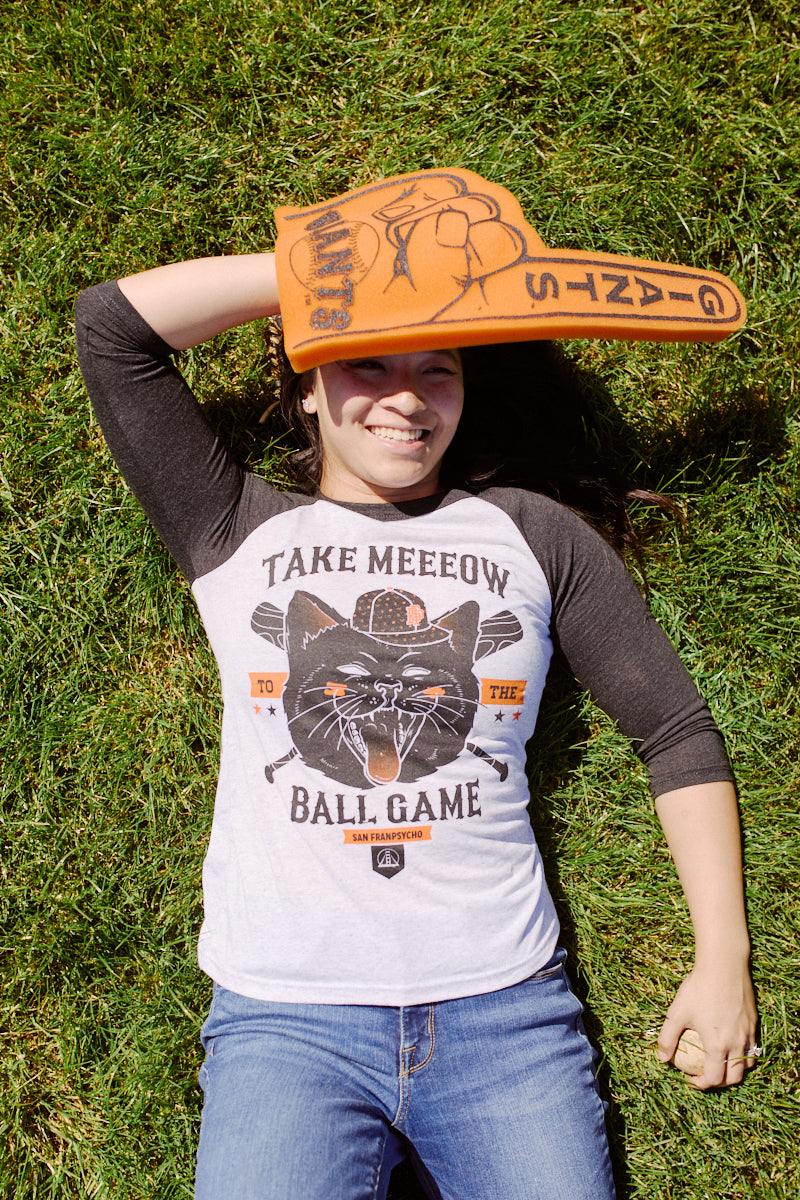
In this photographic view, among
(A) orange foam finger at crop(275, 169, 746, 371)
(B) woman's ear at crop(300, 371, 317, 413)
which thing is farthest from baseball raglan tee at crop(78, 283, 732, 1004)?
(A) orange foam finger at crop(275, 169, 746, 371)

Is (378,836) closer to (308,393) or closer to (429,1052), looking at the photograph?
(429,1052)

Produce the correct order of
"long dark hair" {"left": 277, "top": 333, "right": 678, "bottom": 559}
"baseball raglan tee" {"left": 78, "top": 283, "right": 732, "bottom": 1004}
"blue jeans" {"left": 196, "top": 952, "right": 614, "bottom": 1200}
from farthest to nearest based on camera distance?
1. "long dark hair" {"left": 277, "top": 333, "right": 678, "bottom": 559}
2. "baseball raglan tee" {"left": 78, "top": 283, "right": 732, "bottom": 1004}
3. "blue jeans" {"left": 196, "top": 952, "right": 614, "bottom": 1200}

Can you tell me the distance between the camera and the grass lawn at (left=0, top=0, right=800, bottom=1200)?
7.39 ft

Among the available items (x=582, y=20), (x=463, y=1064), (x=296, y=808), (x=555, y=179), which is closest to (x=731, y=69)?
(x=582, y=20)

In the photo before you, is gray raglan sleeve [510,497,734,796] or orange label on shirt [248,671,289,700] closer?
orange label on shirt [248,671,289,700]

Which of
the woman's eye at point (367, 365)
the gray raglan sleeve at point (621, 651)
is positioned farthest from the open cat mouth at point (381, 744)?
the woman's eye at point (367, 365)

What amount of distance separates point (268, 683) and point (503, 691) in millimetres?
512

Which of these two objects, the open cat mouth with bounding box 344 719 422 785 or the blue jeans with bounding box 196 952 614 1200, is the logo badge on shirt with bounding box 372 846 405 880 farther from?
the blue jeans with bounding box 196 952 614 1200

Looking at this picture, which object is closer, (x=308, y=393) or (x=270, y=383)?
(x=308, y=393)

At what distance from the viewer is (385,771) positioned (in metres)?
1.77

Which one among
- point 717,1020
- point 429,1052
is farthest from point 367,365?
point 717,1020

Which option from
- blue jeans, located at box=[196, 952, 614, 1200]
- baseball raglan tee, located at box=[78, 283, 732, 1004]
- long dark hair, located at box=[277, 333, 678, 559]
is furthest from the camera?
long dark hair, located at box=[277, 333, 678, 559]

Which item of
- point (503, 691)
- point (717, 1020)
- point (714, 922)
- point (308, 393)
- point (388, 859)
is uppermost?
point (308, 393)

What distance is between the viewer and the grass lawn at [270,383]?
225cm
